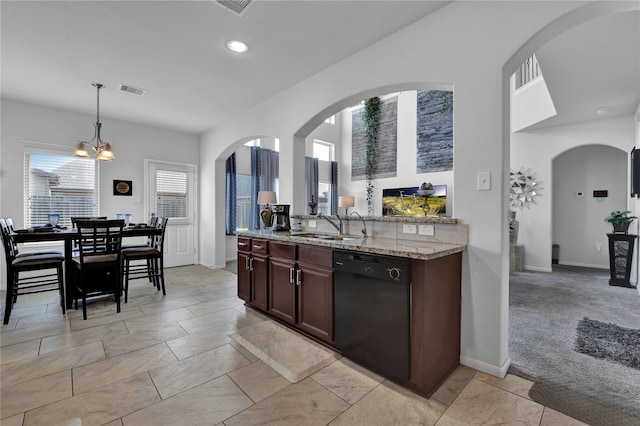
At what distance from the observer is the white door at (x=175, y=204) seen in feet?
18.4

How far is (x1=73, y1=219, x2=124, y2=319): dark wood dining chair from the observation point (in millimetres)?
3162

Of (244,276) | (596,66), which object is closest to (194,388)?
(244,276)

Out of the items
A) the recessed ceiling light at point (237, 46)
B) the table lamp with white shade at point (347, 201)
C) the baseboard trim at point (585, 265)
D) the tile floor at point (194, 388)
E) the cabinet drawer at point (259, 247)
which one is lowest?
the tile floor at point (194, 388)

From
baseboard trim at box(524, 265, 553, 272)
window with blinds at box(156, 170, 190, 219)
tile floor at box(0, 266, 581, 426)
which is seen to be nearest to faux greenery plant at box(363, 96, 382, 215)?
baseboard trim at box(524, 265, 553, 272)

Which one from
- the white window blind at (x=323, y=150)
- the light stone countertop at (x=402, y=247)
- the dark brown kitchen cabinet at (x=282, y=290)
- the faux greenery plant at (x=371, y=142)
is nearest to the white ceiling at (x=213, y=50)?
the light stone countertop at (x=402, y=247)

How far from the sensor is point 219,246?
5809mm

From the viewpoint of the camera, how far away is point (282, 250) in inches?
111

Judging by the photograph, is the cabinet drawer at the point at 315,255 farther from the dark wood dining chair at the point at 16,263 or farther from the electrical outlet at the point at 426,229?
the dark wood dining chair at the point at 16,263

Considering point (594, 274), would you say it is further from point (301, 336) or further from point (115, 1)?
point (115, 1)

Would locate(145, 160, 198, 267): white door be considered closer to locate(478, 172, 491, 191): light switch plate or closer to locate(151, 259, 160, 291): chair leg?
locate(151, 259, 160, 291): chair leg

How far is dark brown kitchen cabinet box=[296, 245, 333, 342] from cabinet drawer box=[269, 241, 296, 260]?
10cm

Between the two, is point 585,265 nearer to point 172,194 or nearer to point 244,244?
point 244,244

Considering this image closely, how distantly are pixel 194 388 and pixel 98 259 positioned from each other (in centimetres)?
220

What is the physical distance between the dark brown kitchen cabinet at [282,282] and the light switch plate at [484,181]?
159cm
